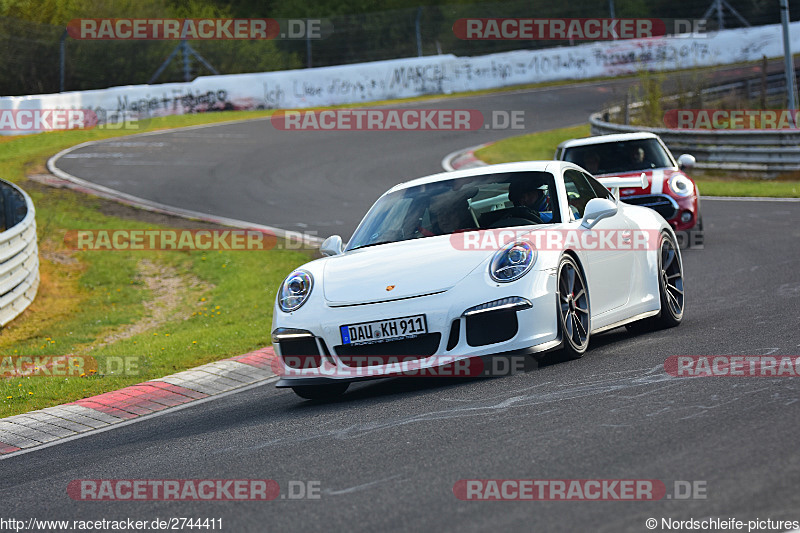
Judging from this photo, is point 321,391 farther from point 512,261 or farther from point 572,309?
point 572,309

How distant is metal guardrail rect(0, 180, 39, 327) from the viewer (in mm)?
13086

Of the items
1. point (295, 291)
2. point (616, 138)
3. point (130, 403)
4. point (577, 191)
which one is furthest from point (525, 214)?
point (616, 138)

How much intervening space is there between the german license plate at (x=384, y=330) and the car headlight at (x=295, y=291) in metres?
0.48

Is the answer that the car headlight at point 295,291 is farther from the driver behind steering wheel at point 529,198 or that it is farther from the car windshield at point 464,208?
the driver behind steering wheel at point 529,198

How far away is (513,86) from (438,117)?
8059 mm

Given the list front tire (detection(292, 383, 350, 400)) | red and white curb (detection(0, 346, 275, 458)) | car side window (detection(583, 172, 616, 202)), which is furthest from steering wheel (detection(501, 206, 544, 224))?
red and white curb (detection(0, 346, 275, 458))

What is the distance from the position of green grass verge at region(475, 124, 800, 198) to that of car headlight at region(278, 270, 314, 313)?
13.5 m

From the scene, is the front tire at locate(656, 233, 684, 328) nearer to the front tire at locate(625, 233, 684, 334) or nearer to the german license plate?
the front tire at locate(625, 233, 684, 334)

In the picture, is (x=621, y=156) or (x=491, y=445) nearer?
(x=491, y=445)

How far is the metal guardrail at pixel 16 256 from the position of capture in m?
13.1

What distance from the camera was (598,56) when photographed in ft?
137

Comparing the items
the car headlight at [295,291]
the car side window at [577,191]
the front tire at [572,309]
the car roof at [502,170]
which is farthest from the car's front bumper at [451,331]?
the car roof at [502,170]

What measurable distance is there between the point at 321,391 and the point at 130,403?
1697 millimetres

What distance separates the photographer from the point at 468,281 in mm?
6961
